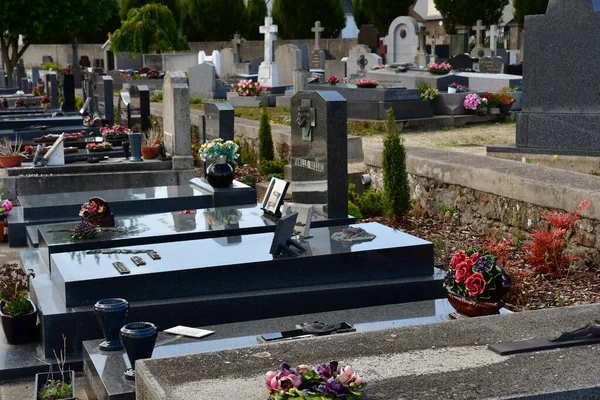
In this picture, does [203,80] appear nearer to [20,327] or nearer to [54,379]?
[20,327]

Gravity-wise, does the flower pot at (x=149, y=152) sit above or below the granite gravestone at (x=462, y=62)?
below

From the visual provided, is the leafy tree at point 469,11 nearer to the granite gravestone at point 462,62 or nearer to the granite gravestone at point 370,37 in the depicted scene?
the granite gravestone at point 370,37

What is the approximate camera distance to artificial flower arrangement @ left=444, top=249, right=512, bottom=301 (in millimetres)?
5551

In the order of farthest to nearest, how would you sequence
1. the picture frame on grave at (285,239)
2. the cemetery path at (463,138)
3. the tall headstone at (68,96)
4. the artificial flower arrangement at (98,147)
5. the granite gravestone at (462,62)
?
1. the granite gravestone at (462,62)
2. the tall headstone at (68,96)
3. the cemetery path at (463,138)
4. the artificial flower arrangement at (98,147)
5. the picture frame on grave at (285,239)

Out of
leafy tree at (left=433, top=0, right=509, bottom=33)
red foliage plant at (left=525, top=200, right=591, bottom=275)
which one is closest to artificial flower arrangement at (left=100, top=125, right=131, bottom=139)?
red foliage plant at (left=525, top=200, right=591, bottom=275)

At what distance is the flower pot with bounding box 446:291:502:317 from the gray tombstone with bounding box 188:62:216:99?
21.8 meters

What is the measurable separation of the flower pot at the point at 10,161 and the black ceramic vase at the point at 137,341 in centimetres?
752

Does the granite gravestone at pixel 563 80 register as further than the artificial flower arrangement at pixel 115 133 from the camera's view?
No

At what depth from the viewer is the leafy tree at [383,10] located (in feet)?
169

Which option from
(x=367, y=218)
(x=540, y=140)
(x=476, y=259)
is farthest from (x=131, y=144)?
(x=476, y=259)

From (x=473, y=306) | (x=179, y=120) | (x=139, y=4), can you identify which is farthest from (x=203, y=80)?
(x=139, y=4)

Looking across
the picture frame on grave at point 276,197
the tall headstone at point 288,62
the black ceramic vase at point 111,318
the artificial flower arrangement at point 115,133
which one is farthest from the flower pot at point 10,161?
the tall headstone at point 288,62

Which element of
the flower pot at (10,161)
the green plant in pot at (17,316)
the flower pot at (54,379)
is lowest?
the flower pot at (54,379)

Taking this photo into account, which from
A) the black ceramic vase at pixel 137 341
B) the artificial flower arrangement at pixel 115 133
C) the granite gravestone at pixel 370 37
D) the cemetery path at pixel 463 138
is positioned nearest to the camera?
the black ceramic vase at pixel 137 341
